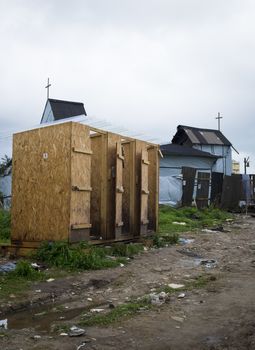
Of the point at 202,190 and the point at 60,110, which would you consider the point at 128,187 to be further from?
the point at 60,110

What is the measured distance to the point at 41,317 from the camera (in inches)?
211

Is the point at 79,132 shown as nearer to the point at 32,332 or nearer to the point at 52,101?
the point at 32,332

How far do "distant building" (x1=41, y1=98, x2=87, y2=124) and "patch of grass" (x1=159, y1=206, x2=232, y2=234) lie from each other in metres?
11.8

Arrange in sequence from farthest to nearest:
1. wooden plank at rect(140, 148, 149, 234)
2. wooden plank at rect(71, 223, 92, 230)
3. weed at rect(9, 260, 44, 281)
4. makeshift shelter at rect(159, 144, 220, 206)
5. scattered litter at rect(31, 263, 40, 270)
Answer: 1. makeshift shelter at rect(159, 144, 220, 206)
2. wooden plank at rect(140, 148, 149, 234)
3. wooden plank at rect(71, 223, 92, 230)
4. scattered litter at rect(31, 263, 40, 270)
5. weed at rect(9, 260, 44, 281)

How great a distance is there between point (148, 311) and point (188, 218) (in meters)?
12.9

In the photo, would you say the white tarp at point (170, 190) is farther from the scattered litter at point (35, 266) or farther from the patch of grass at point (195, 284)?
the scattered litter at point (35, 266)

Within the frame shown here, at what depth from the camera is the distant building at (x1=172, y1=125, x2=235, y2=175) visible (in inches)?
1352

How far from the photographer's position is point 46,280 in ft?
22.5

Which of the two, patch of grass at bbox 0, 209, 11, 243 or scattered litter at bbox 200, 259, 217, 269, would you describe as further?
patch of grass at bbox 0, 209, 11, 243

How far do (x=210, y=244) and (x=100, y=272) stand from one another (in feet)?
15.3

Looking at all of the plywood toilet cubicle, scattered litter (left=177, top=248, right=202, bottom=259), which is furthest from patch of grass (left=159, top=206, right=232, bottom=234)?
the plywood toilet cubicle

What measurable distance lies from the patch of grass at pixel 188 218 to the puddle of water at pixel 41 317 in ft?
27.0

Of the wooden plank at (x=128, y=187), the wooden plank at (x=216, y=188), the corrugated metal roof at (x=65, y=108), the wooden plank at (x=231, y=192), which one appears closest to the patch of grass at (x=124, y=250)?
the wooden plank at (x=128, y=187)

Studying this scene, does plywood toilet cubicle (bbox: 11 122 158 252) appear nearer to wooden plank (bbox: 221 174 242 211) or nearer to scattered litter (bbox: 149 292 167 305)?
scattered litter (bbox: 149 292 167 305)
